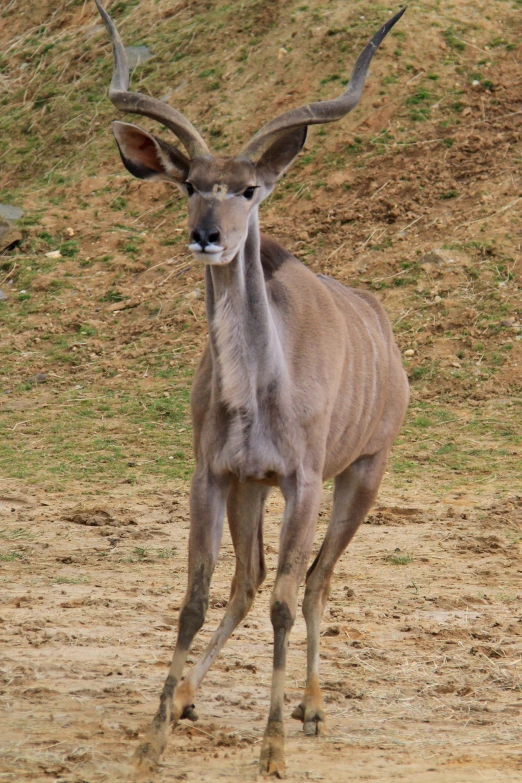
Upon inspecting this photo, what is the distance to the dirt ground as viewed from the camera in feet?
13.4

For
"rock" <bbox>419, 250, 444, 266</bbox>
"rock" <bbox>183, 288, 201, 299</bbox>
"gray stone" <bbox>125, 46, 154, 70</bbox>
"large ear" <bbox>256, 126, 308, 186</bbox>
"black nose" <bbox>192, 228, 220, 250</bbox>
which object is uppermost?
"large ear" <bbox>256, 126, 308, 186</bbox>

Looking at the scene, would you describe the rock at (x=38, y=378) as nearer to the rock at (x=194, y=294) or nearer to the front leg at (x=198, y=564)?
the rock at (x=194, y=294)

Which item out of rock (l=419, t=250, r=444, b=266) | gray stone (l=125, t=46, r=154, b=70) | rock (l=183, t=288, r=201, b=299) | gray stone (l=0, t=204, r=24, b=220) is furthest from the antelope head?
gray stone (l=125, t=46, r=154, b=70)

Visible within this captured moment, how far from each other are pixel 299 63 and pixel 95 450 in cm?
589

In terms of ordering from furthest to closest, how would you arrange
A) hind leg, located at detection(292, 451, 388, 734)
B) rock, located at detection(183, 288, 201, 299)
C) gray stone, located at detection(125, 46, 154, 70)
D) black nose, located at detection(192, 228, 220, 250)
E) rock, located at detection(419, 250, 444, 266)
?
gray stone, located at detection(125, 46, 154, 70) < rock, located at detection(183, 288, 201, 299) < rock, located at detection(419, 250, 444, 266) < hind leg, located at detection(292, 451, 388, 734) < black nose, located at detection(192, 228, 220, 250)

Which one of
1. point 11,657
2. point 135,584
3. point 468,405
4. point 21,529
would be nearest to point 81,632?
point 11,657

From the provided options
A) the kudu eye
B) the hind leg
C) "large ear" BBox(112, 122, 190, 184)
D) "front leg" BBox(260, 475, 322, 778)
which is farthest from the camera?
the hind leg

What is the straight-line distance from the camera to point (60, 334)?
10.3m

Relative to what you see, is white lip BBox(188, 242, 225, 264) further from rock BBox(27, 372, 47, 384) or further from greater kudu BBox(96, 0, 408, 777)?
rock BBox(27, 372, 47, 384)

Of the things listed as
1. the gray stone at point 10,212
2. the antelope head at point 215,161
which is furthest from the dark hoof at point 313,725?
the gray stone at point 10,212

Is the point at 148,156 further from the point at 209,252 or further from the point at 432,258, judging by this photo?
the point at 432,258

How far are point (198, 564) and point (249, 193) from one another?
1248 millimetres

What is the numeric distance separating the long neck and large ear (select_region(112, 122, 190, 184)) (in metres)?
0.33

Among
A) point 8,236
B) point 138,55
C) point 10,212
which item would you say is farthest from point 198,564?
point 138,55
